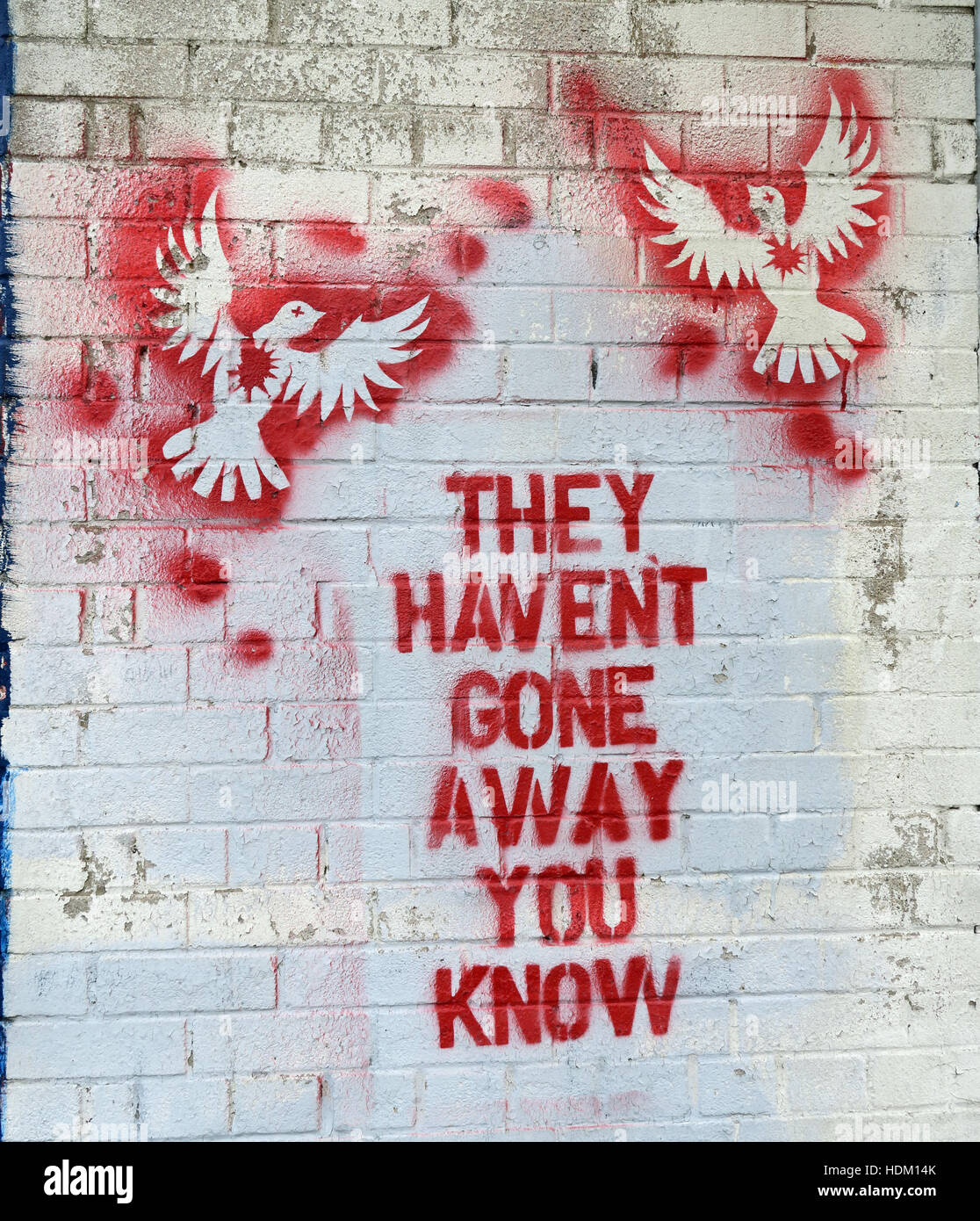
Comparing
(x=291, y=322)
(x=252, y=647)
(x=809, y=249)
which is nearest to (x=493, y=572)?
(x=252, y=647)

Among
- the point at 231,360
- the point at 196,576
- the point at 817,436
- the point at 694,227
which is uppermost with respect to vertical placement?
the point at 694,227

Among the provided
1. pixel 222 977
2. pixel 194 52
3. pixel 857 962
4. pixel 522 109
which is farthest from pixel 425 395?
pixel 857 962

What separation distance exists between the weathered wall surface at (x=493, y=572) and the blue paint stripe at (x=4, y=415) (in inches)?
0.8

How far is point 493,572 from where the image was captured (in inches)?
68.4

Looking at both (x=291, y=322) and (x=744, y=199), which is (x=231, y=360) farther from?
(x=744, y=199)

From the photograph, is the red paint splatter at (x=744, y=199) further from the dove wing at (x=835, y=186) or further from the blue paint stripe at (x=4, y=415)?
the blue paint stripe at (x=4, y=415)

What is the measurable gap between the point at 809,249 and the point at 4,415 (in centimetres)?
148

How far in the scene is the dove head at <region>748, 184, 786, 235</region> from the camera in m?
1.77

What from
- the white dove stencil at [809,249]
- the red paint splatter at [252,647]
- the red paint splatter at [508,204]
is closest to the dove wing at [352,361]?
the red paint splatter at [508,204]

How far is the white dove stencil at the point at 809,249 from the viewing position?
5.82 feet

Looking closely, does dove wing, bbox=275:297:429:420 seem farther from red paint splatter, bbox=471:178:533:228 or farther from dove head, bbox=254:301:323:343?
red paint splatter, bbox=471:178:533:228

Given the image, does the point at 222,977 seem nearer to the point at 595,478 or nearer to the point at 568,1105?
the point at 568,1105

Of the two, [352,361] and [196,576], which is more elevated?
[352,361]

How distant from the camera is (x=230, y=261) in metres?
1.72
